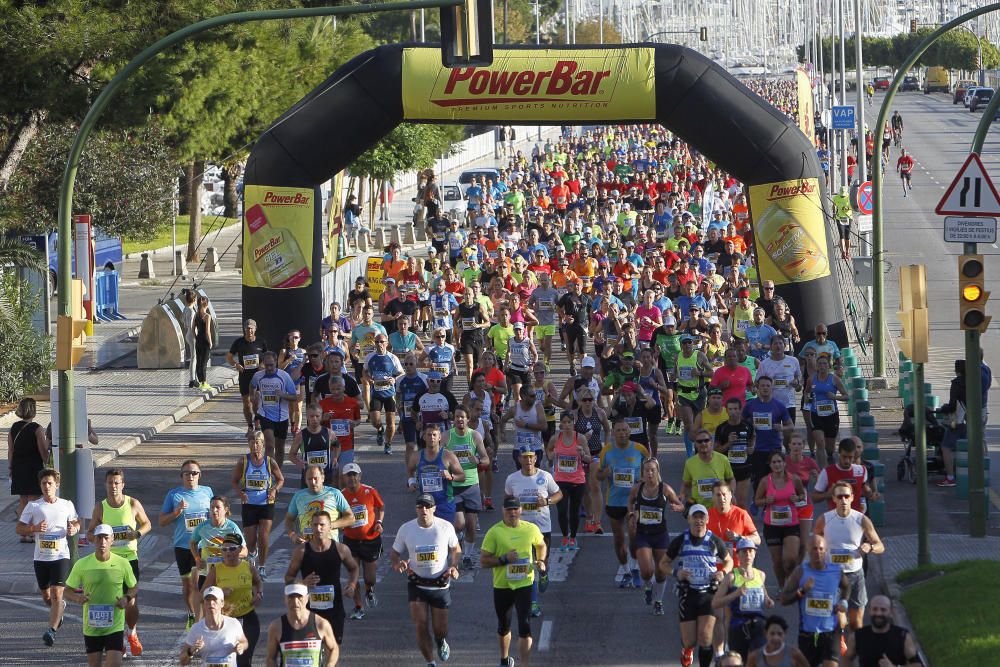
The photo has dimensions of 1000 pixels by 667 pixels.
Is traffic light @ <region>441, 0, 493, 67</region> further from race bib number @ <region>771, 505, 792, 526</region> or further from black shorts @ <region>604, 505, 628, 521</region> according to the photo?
race bib number @ <region>771, 505, 792, 526</region>

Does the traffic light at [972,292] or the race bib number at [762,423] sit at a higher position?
the traffic light at [972,292]

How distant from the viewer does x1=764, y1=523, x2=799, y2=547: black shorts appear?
44.5 ft

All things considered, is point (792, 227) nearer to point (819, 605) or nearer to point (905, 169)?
point (819, 605)

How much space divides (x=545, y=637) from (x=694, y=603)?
152 centimetres

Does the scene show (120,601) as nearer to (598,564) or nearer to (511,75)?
(598,564)

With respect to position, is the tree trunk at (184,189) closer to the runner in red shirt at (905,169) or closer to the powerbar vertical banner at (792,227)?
the powerbar vertical banner at (792,227)

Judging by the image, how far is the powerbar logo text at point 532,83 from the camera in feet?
75.1

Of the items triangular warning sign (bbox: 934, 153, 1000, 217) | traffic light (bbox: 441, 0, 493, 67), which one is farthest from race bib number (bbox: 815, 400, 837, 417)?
traffic light (bbox: 441, 0, 493, 67)

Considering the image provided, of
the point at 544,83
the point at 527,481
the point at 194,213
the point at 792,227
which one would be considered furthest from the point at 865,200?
the point at 527,481

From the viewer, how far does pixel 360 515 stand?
13.5 metres

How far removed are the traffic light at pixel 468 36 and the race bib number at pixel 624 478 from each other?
3.74m

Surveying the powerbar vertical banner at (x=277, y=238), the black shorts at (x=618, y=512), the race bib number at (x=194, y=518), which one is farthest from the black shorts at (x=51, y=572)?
the powerbar vertical banner at (x=277, y=238)

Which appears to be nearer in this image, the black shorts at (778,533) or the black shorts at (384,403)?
the black shorts at (778,533)

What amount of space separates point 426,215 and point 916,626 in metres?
37.4
